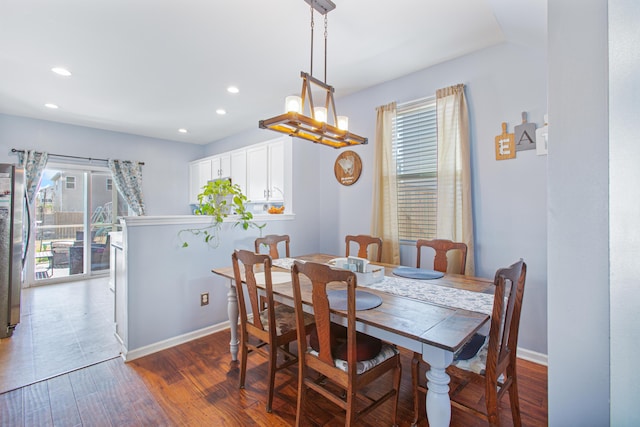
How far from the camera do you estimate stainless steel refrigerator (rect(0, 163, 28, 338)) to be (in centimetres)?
298

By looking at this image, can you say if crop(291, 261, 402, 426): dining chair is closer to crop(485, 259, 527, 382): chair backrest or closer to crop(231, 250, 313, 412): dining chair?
crop(231, 250, 313, 412): dining chair

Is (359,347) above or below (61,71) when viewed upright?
below

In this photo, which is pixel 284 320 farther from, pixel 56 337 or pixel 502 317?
pixel 56 337

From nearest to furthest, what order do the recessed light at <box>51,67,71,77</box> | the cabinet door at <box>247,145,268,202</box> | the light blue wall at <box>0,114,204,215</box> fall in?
the recessed light at <box>51,67,71,77</box> < the cabinet door at <box>247,145,268,202</box> < the light blue wall at <box>0,114,204,215</box>

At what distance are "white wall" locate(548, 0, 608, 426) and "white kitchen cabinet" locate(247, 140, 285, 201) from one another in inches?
134

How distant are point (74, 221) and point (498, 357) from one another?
21.1ft

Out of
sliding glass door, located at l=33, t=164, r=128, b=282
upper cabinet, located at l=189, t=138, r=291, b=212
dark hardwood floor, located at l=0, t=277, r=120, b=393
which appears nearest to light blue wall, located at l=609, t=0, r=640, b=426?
dark hardwood floor, located at l=0, t=277, r=120, b=393

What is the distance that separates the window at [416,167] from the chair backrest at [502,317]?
4.71ft

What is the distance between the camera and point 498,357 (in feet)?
4.70

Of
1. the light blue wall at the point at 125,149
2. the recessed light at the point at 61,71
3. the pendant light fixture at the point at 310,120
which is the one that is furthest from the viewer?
the light blue wall at the point at 125,149

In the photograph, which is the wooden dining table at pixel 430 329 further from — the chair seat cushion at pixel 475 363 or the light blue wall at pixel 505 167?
the light blue wall at pixel 505 167

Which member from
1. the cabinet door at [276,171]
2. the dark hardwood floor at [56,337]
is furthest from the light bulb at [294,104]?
the dark hardwood floor at [56,337]

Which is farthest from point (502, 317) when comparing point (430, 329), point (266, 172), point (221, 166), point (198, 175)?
point (198, 175)

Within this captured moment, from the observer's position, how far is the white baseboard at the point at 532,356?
2383 mm
